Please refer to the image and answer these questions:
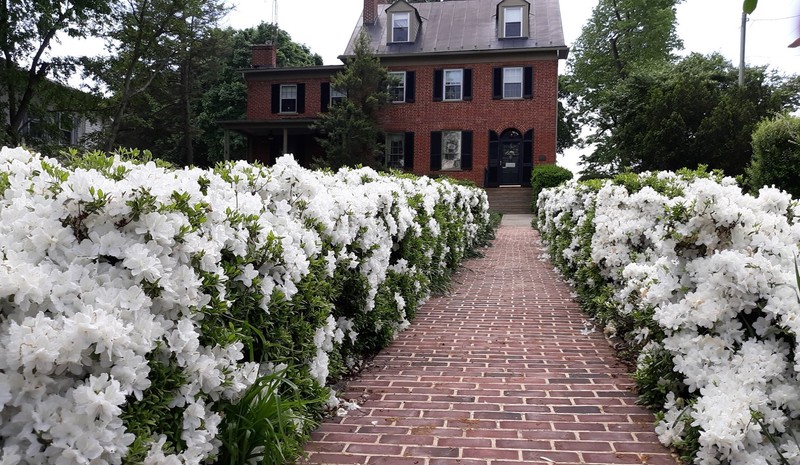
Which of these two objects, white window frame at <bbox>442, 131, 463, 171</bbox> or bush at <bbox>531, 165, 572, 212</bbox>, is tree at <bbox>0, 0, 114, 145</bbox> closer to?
white window frame at <bbox>442, 131, 463, 171</bbox>

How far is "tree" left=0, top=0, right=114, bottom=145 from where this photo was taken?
17703 millimetres

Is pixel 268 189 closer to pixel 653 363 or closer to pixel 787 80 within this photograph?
pixel 653 363

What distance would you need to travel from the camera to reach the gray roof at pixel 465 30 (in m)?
24.2

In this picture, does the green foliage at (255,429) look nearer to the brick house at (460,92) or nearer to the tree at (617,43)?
the brick house at (460,92)

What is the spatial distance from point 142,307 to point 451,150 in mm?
23277

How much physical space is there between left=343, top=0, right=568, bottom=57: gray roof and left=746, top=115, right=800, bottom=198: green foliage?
14000mm

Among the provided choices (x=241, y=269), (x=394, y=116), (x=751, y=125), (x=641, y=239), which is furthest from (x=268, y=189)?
(x=394, y=116)

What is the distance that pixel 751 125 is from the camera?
18141 millimetres

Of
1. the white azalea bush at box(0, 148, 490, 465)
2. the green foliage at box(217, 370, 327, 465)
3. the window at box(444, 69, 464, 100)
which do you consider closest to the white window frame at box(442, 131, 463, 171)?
the window at box(444, 69, 464, 100)

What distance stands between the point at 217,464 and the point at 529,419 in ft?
5.71

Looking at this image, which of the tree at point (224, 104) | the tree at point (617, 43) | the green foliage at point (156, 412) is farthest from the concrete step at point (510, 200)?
the green foliage at point (156, 412)

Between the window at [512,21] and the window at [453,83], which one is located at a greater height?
the window at [512,21]

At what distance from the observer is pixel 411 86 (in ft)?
82.1

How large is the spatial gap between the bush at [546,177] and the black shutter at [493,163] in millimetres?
2773
